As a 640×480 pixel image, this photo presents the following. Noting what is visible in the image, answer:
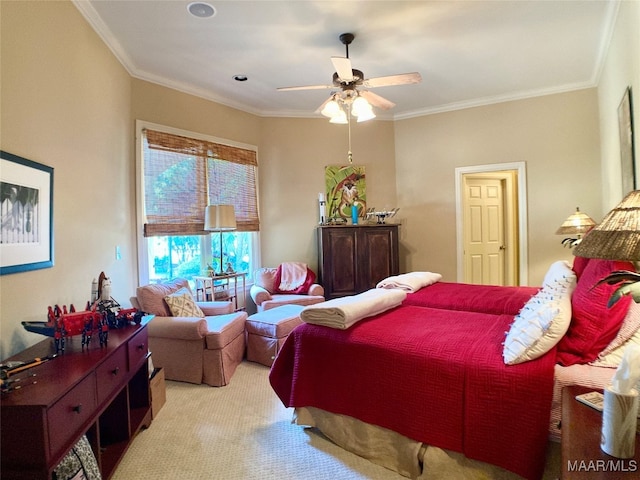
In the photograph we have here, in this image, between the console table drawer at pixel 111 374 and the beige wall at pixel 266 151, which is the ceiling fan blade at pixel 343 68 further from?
the console table drawer at pixel 111 374

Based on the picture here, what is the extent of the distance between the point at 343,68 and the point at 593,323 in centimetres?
223

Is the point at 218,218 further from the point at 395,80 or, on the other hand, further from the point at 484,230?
the point at 484,230

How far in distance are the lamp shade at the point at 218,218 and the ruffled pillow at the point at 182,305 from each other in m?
0.91

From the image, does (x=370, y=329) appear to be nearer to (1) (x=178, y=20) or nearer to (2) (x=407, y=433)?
(2) (x=407, y=433)

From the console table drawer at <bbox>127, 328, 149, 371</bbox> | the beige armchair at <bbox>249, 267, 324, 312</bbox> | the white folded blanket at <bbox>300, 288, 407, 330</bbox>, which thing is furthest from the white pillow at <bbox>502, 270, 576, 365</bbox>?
the beige armchair at <bbox>249, 267, 324, 312</bbox>

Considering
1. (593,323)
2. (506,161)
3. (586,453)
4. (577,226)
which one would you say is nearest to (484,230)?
(506,161)

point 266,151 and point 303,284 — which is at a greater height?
point 266,151

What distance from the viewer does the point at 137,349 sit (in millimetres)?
2176

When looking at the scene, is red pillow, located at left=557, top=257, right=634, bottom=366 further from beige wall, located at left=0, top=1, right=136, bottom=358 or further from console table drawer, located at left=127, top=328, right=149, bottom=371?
beige wall, located at left=0, top=1, right=136, bottom=358

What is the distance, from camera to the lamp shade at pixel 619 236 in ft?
3.37

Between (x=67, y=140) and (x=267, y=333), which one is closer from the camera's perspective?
(x=67, y=140)

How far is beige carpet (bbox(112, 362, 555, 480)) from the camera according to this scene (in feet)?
6.42

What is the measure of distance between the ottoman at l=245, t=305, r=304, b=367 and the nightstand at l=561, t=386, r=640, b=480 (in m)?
2.41

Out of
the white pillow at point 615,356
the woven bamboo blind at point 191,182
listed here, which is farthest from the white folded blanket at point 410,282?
the woven bamboo blind at point 191,182
